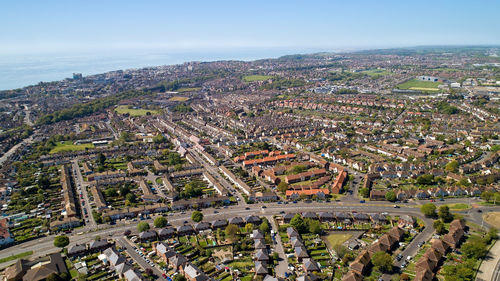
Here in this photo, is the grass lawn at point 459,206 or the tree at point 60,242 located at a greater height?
the tree at point 60,242

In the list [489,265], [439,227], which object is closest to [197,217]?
[439,227]

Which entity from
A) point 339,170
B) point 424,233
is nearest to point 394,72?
point 339,170

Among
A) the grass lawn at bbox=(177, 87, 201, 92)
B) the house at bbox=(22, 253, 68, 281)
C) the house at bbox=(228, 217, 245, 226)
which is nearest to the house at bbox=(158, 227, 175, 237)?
the house at bbox=(228, 217, 245, 226)

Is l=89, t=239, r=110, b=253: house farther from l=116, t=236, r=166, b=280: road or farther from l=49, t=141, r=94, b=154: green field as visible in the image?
l=49, t=141, r=94, b=154: green field

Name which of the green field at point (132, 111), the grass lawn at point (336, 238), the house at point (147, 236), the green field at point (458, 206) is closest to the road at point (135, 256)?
the house at point (147, 236)

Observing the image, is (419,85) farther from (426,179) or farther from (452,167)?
(426,179)

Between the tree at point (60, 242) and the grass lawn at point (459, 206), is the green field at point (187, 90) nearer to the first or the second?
the tree at point (60, 242)

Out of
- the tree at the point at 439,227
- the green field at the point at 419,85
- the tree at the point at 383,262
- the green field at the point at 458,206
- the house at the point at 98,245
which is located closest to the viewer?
the tree at the point at 383,262
